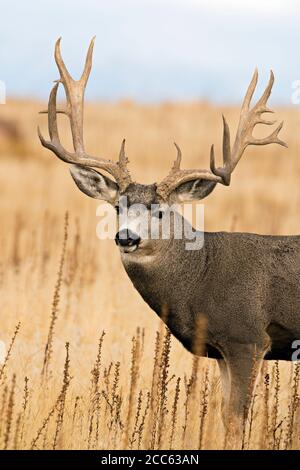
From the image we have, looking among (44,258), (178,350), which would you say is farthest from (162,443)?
(44,258)

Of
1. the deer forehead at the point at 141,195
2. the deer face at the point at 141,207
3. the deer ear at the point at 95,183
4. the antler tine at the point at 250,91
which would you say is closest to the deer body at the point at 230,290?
the deer face at the point at 141,207

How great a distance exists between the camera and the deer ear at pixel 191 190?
773cm

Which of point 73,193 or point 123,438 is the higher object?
point 73,193

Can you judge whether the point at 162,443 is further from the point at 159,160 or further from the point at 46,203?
the point at 159,160

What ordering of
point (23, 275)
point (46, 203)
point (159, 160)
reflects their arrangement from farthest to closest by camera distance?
point (159, 160), point (46, 203), point (23, 275)

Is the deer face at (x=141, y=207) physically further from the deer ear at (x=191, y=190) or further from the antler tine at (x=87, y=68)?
the antler tine at (x=87, y=68)

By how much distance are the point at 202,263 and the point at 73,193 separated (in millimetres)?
13614

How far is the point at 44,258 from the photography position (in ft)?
42.2

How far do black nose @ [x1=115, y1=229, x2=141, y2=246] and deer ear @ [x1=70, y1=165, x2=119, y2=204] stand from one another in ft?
2.48

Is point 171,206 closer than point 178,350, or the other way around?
point 171,206

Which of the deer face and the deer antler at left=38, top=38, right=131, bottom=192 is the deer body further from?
the deer antler at left=38, top=38, right=131, bottom=192

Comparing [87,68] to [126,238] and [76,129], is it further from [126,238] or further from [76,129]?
[126,238]

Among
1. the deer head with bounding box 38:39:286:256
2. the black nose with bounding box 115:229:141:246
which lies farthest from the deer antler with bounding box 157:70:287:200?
the black nose with bounding box 115:229:141:246

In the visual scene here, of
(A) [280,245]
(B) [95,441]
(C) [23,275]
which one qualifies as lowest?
(B) [95,441]
